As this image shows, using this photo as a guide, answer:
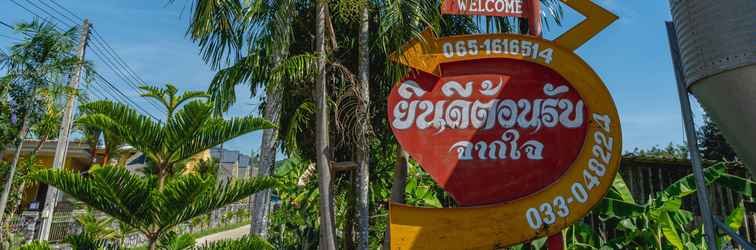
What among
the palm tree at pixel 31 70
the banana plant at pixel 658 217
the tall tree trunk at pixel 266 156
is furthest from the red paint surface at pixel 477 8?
the palm tree at pixel 31 70

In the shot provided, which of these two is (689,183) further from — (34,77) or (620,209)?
(34,77)

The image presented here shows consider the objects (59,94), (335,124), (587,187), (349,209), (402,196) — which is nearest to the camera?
(587,187)

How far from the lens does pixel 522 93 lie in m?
5.17

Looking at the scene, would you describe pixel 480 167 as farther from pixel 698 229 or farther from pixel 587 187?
pixel 698 229

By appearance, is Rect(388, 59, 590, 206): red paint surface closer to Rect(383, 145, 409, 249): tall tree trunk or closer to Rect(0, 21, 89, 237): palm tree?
Rect(383, 145, 409, 249): tall tree trunk

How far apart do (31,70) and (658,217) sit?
12.1 metres

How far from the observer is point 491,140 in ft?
16.7

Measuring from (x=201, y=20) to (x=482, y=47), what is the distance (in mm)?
3210

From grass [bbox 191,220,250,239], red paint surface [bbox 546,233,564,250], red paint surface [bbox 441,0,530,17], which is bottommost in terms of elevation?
grass [bbox 191,220,250,239]

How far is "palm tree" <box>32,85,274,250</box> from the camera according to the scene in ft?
13.7

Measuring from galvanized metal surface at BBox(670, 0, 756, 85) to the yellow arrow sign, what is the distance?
5.14 ft

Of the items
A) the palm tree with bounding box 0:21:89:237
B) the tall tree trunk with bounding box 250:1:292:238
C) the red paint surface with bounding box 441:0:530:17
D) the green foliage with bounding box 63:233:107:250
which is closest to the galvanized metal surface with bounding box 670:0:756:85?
the red paint surface with bounding box 441:0:530:17

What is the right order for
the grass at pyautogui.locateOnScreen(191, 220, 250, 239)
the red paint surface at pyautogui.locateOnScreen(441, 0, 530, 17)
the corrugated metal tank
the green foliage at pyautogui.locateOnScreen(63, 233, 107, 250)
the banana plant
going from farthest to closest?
the grass at pyautogui.locateOnScreen(191, 220, 250, 239)
the banana plant
the red paint surface at pyautogui.locateOnScreen(441, 0, 530, 17)
the green foliage at pyautogui.locateOnScreen(63, 233, 107, 250)
the corrugated metal tank

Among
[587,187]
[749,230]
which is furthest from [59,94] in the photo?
[749,230]
